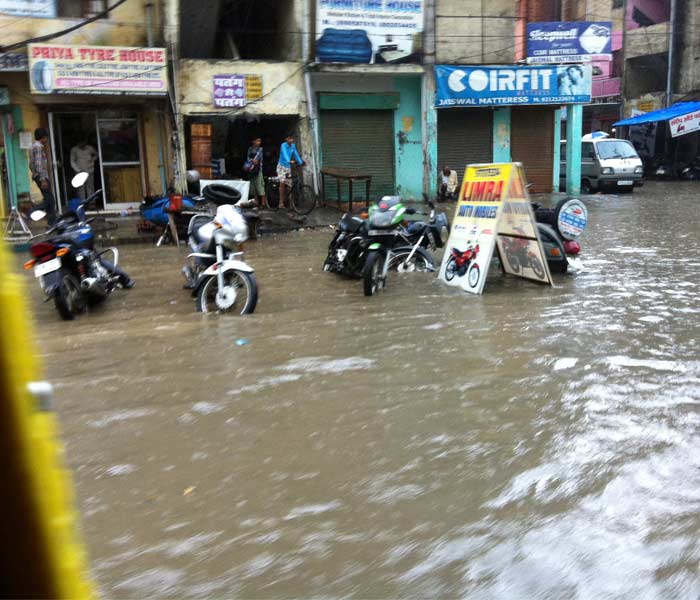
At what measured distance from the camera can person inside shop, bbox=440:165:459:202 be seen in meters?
19.7

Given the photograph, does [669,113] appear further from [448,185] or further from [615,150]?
[448,185]

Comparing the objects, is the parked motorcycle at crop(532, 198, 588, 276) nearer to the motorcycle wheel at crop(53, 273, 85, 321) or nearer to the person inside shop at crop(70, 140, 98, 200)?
the motorcycle wheel at crop(53, 273, 85, 321)

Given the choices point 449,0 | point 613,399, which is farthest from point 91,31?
point 613,399

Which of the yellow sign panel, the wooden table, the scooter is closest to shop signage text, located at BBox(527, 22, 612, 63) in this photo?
the wooden table

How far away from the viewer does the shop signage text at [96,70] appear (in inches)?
552

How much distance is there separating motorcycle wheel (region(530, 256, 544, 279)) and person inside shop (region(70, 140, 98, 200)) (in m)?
11.4

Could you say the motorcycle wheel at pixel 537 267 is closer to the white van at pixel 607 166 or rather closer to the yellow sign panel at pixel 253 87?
the yellow sign panel at pixel 253 87

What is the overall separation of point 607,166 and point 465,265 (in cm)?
1697

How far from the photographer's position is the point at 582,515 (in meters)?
3.17

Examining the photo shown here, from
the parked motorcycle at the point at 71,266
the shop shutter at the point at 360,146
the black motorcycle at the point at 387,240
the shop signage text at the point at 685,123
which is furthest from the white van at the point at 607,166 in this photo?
the parked motorcycle at the point at 71,266

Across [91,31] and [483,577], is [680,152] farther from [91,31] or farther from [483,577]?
[483,577]

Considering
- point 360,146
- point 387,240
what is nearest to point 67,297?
point 387,240

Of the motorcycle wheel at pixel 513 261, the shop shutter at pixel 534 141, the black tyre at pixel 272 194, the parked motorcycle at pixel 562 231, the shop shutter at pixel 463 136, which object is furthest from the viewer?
the shop shutter at pixel 534 141

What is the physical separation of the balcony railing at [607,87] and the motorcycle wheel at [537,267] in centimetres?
2959
